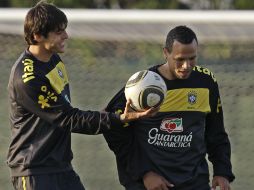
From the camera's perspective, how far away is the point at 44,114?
538 centimetres

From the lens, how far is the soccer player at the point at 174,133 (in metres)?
5.63

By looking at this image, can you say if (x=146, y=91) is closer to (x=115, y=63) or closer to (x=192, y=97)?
(x=192, y=97)

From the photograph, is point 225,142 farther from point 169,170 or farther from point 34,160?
point 34,160

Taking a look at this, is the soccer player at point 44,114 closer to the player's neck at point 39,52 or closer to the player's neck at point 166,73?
the player's neck at point 39,52

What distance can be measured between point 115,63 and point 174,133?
171 cm

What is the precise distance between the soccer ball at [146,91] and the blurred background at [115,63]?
158cm

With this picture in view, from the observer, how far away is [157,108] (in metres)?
5.32

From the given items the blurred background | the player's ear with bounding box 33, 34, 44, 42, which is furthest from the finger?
the blurred background

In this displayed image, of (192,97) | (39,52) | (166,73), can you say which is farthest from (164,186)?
(39,52)

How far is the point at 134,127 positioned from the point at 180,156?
0.33m

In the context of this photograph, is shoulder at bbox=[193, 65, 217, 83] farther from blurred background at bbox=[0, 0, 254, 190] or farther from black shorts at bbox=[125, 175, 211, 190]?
blurred background at bbox=[0, 0, 254, 190]

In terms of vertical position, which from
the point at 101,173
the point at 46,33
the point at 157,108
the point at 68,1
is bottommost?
the point at 68,1

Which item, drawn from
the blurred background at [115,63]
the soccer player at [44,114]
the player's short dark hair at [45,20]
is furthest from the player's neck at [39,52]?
the blurred background at [115,63]

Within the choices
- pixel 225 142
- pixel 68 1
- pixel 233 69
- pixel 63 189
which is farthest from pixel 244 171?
pixel 68 1
